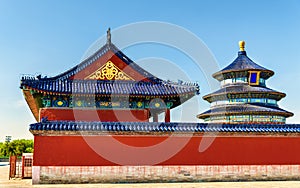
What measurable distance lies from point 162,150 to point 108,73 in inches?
231

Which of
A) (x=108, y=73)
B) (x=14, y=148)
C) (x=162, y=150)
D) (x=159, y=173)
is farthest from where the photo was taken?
(x=14, y=148)

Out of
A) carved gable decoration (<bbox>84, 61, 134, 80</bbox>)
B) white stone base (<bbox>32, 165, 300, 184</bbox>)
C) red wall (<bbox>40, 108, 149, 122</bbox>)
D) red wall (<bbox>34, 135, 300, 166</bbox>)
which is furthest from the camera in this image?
carved gable decoration (<bbox>84, 61, 134, 80</bbox>)

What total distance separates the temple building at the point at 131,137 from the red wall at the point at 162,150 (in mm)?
44

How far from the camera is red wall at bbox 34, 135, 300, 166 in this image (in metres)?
15.4

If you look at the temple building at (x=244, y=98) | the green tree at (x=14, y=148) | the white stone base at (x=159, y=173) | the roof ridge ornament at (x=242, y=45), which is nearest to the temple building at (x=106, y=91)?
the white stone base at (x=159, y=173)

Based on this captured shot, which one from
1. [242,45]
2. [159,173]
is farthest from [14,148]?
[159,173]

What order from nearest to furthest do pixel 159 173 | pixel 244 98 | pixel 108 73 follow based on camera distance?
pixel 159 173 → pixel 108 73 → pixel 244 98

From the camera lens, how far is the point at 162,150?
1630 cm

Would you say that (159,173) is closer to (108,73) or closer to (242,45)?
(108,73)

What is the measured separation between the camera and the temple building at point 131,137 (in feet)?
50.8

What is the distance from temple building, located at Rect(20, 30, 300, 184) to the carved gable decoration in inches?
2.3

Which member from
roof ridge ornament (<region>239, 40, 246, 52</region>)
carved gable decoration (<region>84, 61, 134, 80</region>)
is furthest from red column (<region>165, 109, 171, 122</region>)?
roof ridge ornament (<region>239, 40, 246, 52</region>)

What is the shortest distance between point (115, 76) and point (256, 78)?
518 inches

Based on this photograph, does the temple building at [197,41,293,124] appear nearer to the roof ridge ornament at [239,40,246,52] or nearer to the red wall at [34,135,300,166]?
the roof ridge ornament at [239,40,246,52]
